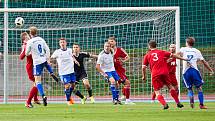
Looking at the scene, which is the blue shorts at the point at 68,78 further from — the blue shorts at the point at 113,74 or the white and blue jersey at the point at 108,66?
the blue shorts at the point at 113,74

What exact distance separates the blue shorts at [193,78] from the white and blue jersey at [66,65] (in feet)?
14.6

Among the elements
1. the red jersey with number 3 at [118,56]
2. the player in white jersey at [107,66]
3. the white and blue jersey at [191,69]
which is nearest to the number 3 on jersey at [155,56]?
the white and blue jersey at [191,69]

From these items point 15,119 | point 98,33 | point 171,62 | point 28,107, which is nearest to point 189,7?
point 98,33

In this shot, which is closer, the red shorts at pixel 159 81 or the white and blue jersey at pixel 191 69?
the red shorts at pixel 159 81

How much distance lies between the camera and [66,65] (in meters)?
22.9

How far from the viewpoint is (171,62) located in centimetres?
2322

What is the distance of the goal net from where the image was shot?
84.3ft

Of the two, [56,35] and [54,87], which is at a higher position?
[56,35]

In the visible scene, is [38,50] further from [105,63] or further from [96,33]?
[96,33]

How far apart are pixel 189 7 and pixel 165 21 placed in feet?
44.0

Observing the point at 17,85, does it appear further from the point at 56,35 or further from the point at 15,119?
the point at 15,119

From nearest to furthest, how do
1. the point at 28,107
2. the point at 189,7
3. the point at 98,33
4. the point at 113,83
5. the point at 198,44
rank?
the point at 28,107 < the point at 113,83 < the point at 98,33 < the point at 198,44 < the point at 189,7

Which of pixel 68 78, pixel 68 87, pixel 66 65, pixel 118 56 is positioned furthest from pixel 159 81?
pixel 118 56

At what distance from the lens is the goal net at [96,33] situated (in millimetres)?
25688
